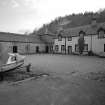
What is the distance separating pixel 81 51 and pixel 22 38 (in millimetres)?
17997

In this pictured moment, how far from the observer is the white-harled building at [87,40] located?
22750 mm

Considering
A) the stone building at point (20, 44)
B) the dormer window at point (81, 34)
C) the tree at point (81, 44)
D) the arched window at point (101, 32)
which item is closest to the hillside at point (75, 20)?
the dormer window at point (81, 34)

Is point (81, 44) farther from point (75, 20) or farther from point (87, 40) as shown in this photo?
point (75, 20)

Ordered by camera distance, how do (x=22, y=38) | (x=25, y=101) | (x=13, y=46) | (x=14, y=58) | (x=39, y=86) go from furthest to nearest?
(x=22, y=38), (x=13, y=46), (x=14, y=58), (x=39, y=86), (x=25, y=101)

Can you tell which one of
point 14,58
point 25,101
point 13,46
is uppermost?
point 13,46

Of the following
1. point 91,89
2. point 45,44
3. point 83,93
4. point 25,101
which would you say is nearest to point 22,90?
point 25,101

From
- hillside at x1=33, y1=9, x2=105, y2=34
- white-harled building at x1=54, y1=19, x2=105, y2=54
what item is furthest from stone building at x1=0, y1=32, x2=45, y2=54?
hillside at x1=33, y1=9, x2=105, y2=34

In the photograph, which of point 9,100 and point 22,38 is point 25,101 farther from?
point 22,38

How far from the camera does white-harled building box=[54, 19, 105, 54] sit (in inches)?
896

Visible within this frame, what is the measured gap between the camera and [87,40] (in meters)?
24.9

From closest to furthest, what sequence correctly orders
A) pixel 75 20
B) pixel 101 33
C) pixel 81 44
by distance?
pixel 101 33, pixel 81 44, pixel 75 20

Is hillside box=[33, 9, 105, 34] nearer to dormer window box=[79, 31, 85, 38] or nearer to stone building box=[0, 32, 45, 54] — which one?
dormer window box=[79, 31, 85, 38]

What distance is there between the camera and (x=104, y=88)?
5305mm

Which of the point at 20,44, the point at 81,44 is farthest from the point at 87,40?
the point at 20,44
